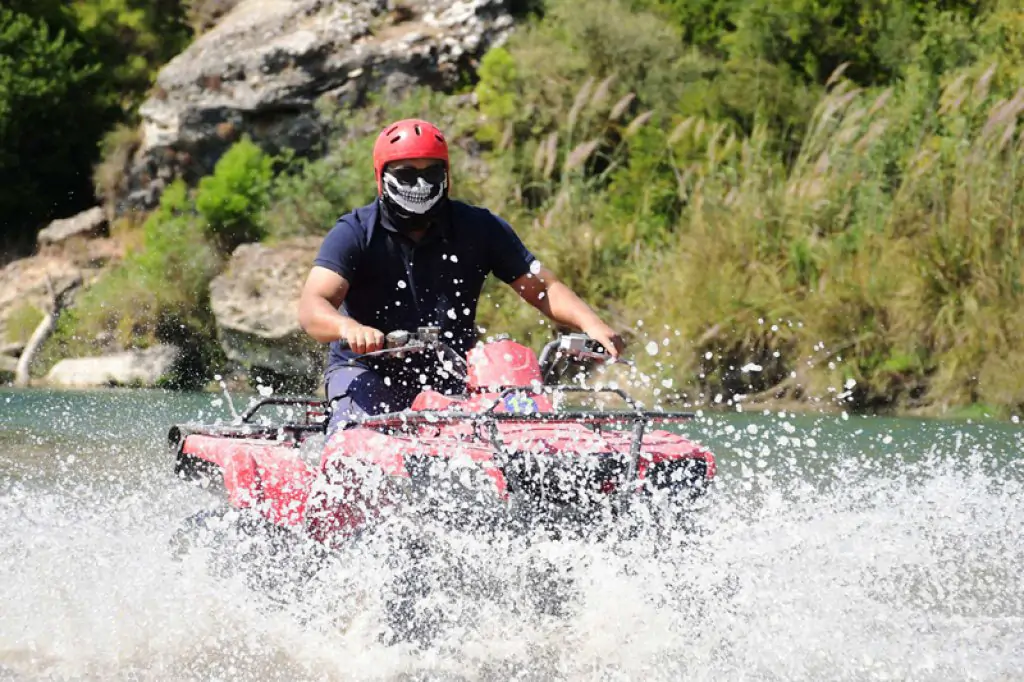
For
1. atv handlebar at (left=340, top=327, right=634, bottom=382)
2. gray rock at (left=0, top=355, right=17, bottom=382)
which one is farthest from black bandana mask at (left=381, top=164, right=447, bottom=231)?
gray rock at (left=0, top=355, right=17, bottom=382)

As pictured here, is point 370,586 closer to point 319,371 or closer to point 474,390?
point 474,390

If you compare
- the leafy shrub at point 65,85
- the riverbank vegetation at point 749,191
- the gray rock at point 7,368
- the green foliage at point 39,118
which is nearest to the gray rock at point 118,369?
the riverbank vegetation at point 749,191

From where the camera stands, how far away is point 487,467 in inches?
206

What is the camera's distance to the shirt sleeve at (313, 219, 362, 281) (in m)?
6.33

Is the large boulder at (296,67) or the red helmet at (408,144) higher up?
the red helmet at (408,144)

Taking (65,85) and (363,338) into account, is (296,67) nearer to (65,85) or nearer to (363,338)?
(65,85)

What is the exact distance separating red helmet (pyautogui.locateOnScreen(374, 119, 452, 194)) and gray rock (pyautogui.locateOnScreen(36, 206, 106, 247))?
1832cm

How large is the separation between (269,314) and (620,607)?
12696 mm

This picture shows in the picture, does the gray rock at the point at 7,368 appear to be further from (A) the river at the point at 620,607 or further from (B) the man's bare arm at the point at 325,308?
(B) the man's bare arm at the point at 325,308

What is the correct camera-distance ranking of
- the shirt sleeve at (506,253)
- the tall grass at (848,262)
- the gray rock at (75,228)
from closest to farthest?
the shirt sleeve at (506,253), the tall grass at (848,262), the gray rock at (75,228)

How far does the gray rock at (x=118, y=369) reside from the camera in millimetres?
18125

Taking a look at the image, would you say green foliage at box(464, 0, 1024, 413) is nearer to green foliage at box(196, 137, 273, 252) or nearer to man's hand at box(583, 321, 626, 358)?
green foliage at box(196, 137, 273, 252)

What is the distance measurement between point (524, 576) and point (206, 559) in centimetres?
148

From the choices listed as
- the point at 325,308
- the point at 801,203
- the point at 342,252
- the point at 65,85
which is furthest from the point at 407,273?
the point at 65,85
